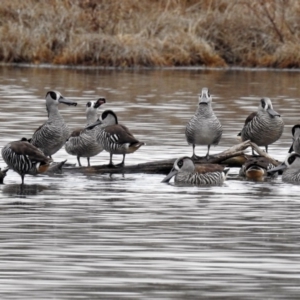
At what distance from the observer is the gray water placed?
10.0 meters

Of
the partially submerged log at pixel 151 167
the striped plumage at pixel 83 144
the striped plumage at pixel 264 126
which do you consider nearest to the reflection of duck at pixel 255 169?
the partially submerged log at pixel 151 167

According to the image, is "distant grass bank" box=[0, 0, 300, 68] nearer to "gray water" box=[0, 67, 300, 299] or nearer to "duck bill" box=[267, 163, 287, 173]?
"gray water" box=[0, 67, 300, 299]

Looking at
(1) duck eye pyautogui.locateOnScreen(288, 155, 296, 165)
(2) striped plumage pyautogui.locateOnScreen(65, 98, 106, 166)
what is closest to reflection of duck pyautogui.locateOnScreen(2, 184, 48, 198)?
(2) striped plumage pyautogui.locateOnScreen(65, 98, 106, 166)

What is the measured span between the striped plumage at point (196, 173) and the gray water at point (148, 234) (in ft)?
0.51

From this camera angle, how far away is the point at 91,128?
1800cm

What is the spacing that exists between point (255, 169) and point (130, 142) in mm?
1744

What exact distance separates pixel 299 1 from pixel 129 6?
18.1 feet

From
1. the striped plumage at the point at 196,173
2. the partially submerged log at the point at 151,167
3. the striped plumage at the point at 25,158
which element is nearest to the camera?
the striped plumage at the point at 25,158

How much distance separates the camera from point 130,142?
58.0 feet

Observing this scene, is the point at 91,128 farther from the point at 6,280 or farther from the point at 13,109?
the point at 13,109

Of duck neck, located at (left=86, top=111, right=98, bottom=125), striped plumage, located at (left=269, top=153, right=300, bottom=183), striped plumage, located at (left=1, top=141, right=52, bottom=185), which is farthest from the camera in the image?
duck neck, located at (left=86, top=111, right=98, bottom=125)

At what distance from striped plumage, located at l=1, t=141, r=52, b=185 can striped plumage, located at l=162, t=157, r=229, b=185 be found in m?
1.60

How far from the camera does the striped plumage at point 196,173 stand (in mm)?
16469

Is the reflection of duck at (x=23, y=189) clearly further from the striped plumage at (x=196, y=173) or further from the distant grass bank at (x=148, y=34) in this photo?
the distant grass bank at (x=148, y=34)
